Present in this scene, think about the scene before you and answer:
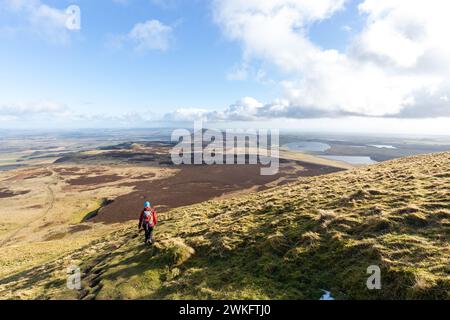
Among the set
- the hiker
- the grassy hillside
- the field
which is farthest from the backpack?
the field

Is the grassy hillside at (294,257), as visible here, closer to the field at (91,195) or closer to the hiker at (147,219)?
the hiker at (147,219)

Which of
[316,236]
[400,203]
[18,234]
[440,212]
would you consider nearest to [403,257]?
[316,236]

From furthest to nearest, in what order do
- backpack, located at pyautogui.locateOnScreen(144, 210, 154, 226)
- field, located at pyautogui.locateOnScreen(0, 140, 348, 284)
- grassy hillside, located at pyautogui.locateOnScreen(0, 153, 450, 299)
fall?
field, located at pyautogui.locateOnScreen(0, 140, 348, 284), backpack, located at pyautogui.locateOnScreen(144, 210, 154, 226), grassy hillside, located at pyautogui.locateOnScreen(0, 153, 450, 299)

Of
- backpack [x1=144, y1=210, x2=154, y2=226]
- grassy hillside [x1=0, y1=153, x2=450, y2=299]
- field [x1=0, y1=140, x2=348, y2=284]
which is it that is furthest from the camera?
field [x1=0, y1=140, x2=348, y2=284]

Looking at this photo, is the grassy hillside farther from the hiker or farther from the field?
the field

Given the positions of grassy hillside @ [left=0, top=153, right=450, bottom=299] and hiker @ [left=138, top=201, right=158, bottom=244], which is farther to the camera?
hiker @ [left=138, top=201, right=158, bottom=244]

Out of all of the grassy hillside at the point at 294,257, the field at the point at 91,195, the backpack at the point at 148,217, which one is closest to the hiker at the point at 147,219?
the backpack at the point at 148,217

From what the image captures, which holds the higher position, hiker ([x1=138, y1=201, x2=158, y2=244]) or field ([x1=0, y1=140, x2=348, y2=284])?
hiker ([x1=138, y1=201, x2=158, y2=244])

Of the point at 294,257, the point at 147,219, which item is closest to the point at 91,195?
the point at 147,219

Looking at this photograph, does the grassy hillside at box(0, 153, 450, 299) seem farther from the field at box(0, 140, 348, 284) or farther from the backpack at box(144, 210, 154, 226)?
the field at box(0, 140, 348, 284)

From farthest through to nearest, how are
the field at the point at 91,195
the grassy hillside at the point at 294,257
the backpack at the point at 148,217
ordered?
the field at the point at 91,195, the backpack at the point at 148,217, the grassy hillside at the point at 294,257
